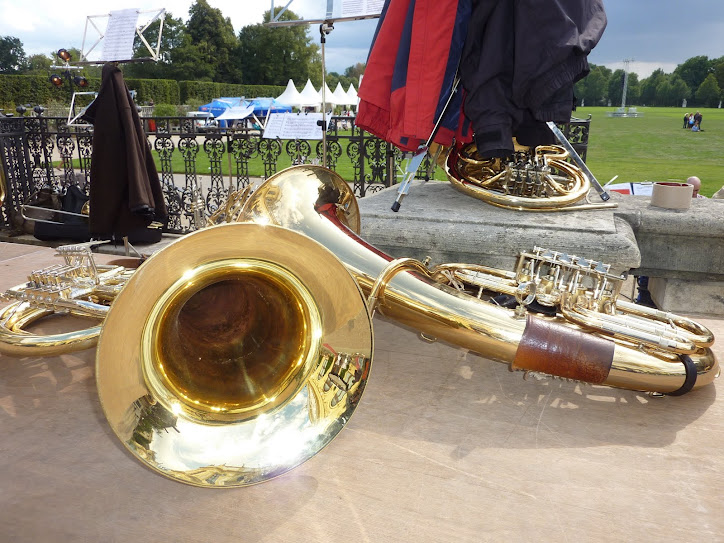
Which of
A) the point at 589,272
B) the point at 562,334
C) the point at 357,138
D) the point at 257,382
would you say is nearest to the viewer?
the point at 257,382

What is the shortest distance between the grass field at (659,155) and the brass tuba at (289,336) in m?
9.85

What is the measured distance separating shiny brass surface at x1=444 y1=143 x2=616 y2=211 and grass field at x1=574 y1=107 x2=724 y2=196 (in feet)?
27.6

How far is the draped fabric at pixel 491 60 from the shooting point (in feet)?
6.46

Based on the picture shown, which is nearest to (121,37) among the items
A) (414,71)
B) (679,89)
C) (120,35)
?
(120,35)

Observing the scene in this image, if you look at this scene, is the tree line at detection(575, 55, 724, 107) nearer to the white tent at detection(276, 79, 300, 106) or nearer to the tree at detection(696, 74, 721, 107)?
the tree at detection(696, 74, 721, 107)

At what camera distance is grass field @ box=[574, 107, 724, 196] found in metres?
11.7

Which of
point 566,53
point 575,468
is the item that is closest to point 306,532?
point 575,468

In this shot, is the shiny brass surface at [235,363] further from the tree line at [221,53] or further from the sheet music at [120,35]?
the tree line at [221,53]

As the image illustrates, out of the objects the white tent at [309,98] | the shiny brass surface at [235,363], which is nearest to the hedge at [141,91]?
the white tent at [309,98]

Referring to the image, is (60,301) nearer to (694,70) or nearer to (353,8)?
(353,8)

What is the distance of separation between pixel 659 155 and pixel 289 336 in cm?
1821

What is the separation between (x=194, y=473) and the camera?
99 cm

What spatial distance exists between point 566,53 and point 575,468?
1.52 m

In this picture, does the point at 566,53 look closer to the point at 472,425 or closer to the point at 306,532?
the point at 472,425
